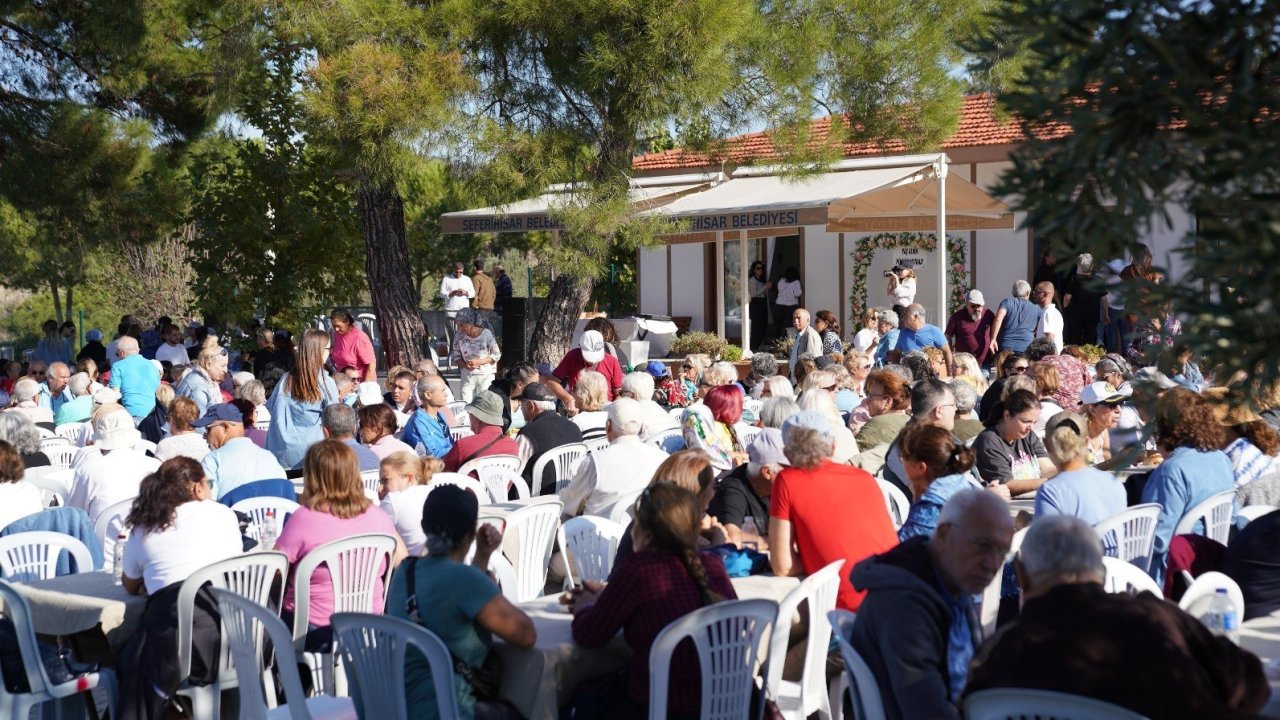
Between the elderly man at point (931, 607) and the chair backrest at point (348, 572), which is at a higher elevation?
the elderly man at point (931, 607)

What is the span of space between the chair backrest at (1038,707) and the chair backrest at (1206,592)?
4.23 ft

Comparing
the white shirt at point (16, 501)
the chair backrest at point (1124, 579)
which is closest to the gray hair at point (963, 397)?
the chair backrest at point (1124, 579)

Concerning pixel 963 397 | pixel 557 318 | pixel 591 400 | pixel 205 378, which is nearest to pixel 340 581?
pixel 591 400

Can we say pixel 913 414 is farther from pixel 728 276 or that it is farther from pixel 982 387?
pixel 728 276

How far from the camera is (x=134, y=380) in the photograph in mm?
11203

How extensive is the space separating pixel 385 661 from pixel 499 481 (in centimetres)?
338

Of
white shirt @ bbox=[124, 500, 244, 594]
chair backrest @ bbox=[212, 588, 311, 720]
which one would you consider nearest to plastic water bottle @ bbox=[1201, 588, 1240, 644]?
chair backrest @ bbox=[212, 588, 311, 720]

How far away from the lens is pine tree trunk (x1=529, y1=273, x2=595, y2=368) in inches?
554

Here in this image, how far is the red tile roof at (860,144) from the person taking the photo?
14.3m

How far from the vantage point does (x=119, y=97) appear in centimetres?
1634

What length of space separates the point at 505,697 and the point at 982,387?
6.52 m

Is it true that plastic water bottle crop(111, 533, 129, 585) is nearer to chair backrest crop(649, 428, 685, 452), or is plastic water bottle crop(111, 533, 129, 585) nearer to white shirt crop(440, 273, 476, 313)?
chair backrest crop(649, 428, 685, 452)

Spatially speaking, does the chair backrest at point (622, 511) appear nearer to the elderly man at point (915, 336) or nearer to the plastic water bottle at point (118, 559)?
the plastic water bottle at point (118, 559)

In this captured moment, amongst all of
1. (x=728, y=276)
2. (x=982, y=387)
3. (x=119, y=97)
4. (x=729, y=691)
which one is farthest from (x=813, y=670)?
(x=728, y=276)
